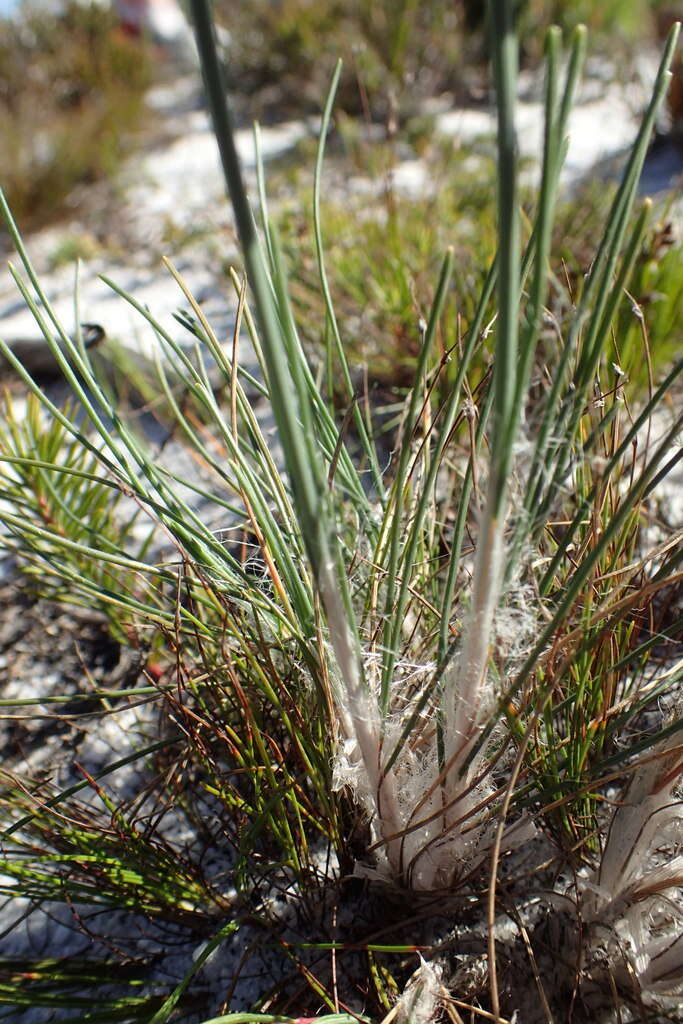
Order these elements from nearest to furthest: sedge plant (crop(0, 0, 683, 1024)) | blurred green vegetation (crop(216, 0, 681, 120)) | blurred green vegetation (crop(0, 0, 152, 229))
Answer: sedge plant (crop(0, 0, 683, 1024)), blurred green vegetation (crop(0, 0, 152, 229)), blurred green vegetation (crop(216, 0, 681, 120))

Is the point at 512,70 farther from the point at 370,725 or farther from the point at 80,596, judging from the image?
the point at 80,596

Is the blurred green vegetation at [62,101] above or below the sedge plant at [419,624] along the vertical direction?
above

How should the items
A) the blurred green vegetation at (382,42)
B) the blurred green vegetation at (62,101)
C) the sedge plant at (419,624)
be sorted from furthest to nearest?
the blurred green vegetation at (382,42) < the blurred green vegetation at (62,101) < the sedge plant at (419,624)

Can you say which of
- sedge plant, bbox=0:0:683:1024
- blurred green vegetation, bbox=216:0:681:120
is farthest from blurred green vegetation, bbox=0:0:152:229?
sedge plant, bbox=0:0:683:1024

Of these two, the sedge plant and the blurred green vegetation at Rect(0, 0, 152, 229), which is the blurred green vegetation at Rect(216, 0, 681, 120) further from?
the sedge plant

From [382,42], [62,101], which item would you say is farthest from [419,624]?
[62,101]

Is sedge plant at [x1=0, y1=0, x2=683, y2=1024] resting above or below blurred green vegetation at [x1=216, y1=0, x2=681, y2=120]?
below

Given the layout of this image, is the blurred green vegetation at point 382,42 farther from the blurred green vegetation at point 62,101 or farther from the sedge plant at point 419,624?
the sedge plant at point 419,624

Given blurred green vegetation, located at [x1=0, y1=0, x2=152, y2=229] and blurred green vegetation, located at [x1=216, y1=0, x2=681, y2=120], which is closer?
blurred green vegetation, located at [x1=0, y1=0, x2=152, y2=229]

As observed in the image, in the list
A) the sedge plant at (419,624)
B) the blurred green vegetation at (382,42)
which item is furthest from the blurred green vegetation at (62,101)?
the sedge plant at (419,624)

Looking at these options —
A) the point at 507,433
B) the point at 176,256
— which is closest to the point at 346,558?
the point at 507,433
